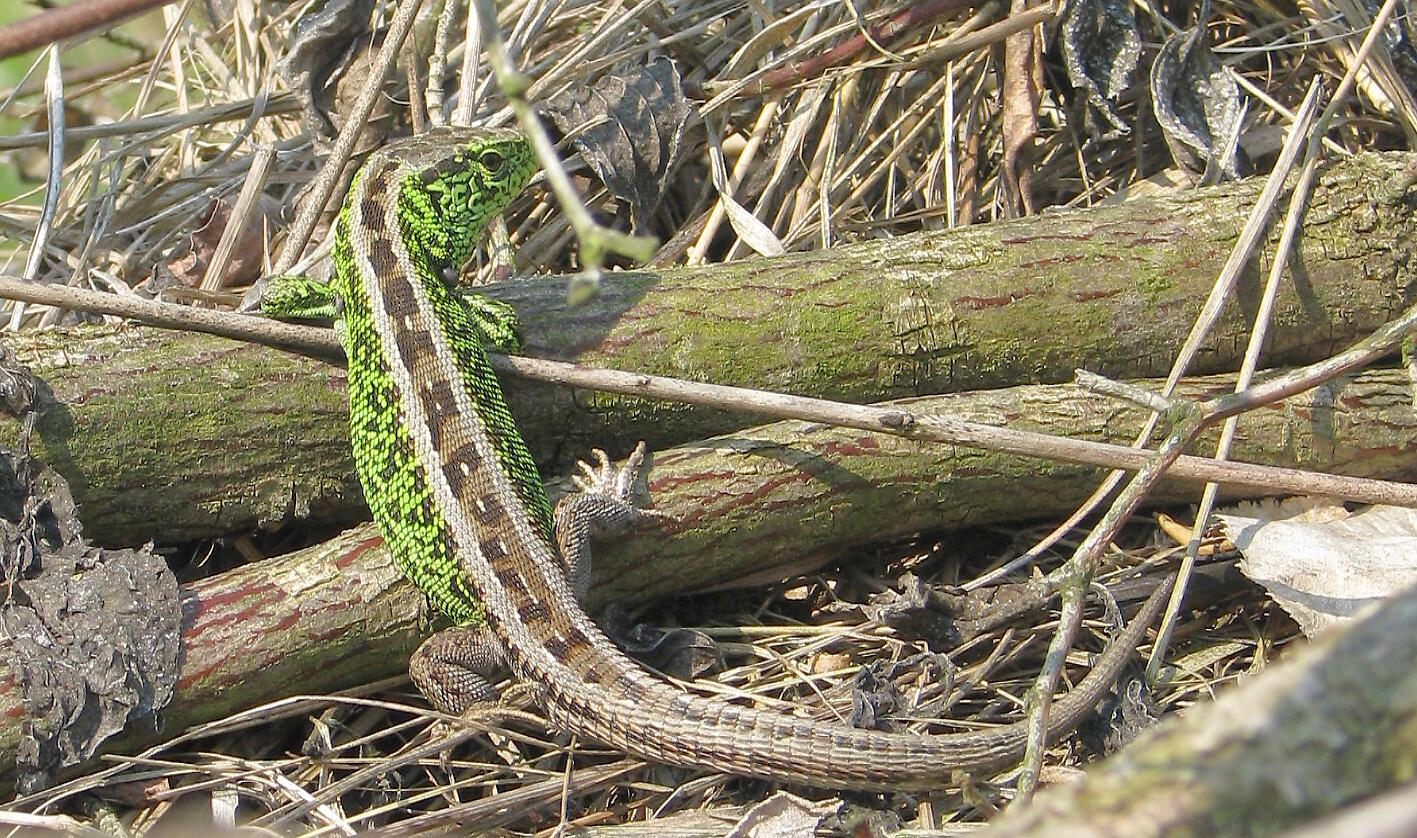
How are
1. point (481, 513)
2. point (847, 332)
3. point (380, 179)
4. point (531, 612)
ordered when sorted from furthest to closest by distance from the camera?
point (380, 179) < point (847, 332) < point (481, 513) < point (531, 612)

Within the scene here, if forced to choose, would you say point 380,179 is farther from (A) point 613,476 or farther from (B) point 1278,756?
(B) point 1278,756

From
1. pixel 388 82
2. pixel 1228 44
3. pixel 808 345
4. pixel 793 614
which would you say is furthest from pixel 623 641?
pixel 1228 44

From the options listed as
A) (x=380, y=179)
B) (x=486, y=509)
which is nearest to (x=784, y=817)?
(x=486, y=509)

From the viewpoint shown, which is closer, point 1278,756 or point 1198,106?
point 1278,756

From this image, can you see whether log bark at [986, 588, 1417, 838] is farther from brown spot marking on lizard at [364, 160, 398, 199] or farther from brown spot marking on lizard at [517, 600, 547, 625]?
brown spot marking on lizard at [364, 160, 398, 199]

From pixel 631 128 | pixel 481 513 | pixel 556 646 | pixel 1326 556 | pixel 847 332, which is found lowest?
pixel 1326 556

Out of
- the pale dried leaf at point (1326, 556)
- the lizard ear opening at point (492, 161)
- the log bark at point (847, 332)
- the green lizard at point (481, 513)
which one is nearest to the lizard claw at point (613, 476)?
the green lizard at point (481, 513)
